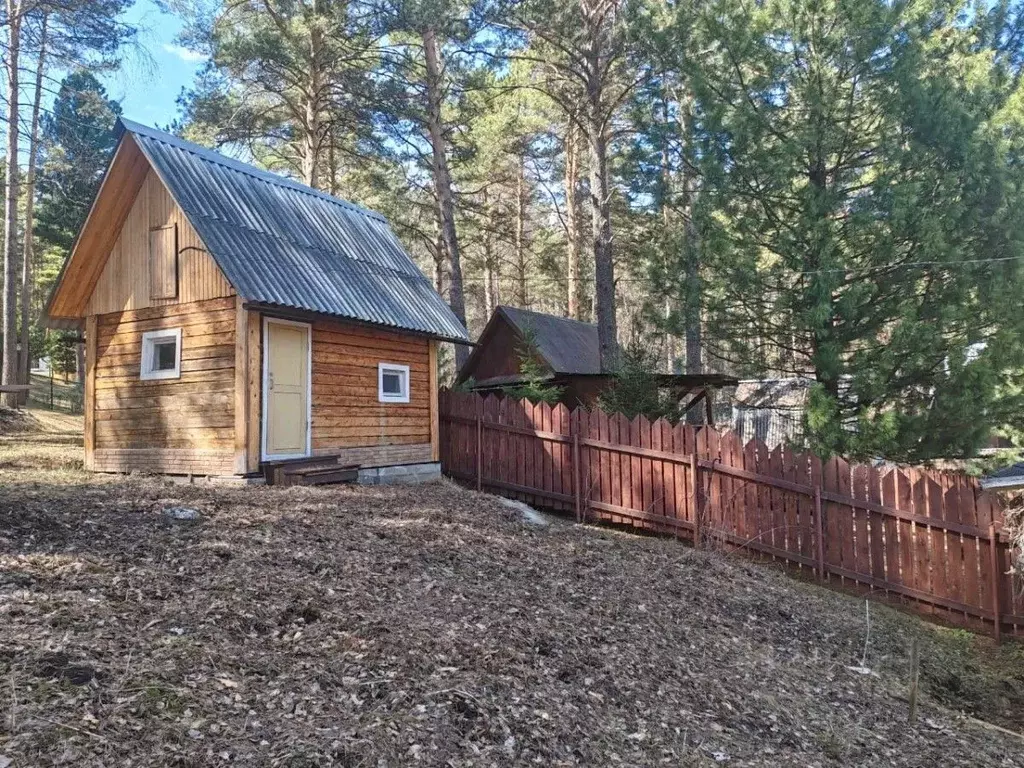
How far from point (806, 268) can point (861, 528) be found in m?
3.31

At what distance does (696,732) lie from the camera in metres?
3.67

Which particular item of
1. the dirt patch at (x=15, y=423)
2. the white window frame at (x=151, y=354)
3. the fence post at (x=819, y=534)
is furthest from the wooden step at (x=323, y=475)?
the dirt patch at (x=15, y=423)

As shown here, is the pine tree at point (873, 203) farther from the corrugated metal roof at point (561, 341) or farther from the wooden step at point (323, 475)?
the corrugated metal roof at point (561, 341)

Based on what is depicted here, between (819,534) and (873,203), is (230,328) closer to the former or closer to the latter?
(819,534)

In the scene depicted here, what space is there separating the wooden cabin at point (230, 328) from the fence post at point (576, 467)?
2604mm

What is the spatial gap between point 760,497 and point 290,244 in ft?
25.1

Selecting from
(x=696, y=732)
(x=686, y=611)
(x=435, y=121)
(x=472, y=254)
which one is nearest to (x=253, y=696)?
(x=696, y=732)

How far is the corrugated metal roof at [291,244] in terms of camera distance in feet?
29.8

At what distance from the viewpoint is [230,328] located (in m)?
9.07

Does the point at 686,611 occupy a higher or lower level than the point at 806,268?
lower

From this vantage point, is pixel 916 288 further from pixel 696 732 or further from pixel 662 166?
pixel 696 732

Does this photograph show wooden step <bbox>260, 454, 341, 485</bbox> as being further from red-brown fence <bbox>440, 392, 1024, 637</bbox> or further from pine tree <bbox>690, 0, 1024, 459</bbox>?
pine tree <bbox>690, 0, 1024, 459</bbox>

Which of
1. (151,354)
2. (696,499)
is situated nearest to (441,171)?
(151,354)

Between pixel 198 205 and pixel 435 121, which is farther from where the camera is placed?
pixel 435 121
